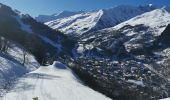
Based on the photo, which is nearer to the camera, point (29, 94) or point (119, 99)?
point (29, 94)

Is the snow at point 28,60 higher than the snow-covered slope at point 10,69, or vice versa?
the snow at point 28,60

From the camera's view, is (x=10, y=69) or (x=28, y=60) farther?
(x=28, y=60)

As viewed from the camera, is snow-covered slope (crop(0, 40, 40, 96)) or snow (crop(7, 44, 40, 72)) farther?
snow (crop(7, 44, 40, 72))

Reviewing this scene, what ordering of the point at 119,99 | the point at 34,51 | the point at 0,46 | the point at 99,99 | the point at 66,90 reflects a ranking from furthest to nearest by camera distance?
the point at 34,51
the point at 0,46
the point at 119,99
the point at 66,90
the point at 99,99

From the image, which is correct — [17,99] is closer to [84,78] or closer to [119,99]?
[119,99]

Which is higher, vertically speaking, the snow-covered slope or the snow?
the snow

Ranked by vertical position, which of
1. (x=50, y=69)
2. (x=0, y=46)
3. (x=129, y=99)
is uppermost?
(x=0, y=46)

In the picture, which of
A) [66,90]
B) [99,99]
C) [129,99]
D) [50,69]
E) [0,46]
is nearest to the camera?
[99,99]

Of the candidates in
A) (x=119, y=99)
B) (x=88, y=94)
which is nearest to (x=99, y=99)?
(x=88, y=94)

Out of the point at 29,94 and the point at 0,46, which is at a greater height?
the point at 0,46

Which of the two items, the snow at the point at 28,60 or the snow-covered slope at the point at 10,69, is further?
the snow at the point at 28,60

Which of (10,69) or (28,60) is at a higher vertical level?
(28,60)
